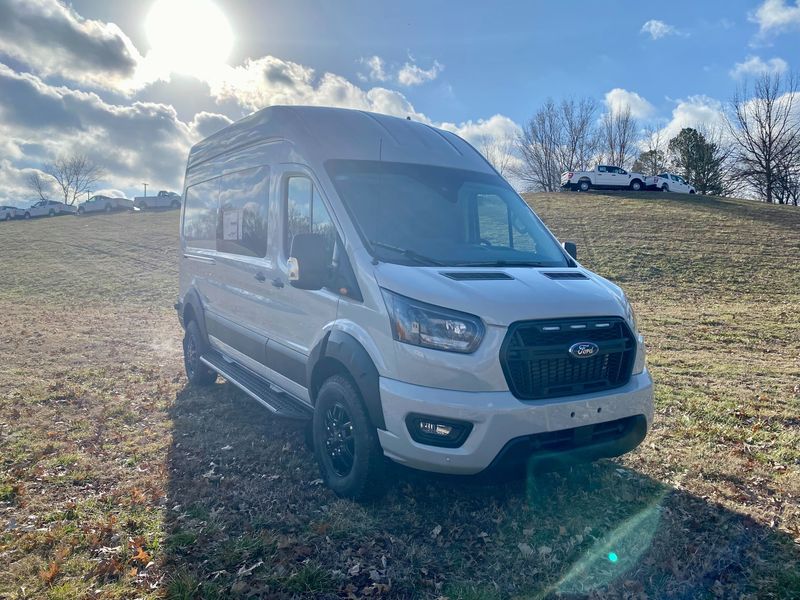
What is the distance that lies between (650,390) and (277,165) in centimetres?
344

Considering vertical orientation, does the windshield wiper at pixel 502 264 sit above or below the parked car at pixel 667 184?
below

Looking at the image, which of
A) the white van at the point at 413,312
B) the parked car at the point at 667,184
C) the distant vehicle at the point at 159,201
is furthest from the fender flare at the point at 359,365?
the distant vehicle at the point at 159,201

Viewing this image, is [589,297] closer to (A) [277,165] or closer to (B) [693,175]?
(A) [277,165]

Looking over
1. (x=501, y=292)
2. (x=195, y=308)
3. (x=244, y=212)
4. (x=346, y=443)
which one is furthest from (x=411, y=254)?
(x=195, y=308)

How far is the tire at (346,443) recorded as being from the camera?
371cm

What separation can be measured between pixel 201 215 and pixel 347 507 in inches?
177

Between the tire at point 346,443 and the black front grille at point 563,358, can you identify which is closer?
the black front grille at point 563,358

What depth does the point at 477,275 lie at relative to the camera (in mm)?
3730

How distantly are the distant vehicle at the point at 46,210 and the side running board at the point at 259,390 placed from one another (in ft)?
170

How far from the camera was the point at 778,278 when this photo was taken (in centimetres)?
1730

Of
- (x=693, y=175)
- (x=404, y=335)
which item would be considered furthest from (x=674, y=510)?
(x=693, y=175)

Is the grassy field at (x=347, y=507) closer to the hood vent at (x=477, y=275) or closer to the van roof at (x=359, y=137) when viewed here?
the hood vent at (x=477, y=275)

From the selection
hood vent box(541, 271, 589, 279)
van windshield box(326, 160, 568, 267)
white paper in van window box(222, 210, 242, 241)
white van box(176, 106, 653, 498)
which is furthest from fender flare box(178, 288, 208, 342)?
hood vent box(541, 271, 589, 279)

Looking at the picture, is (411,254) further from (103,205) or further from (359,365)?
(103,205)
